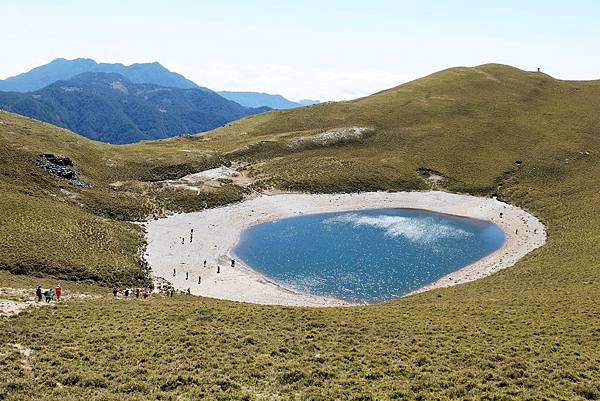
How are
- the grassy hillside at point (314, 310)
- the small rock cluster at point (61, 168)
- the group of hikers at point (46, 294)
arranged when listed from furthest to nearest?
1. the small rock cluster at point (61, 168)
2. the group of hikers at point (46, 294)
3. the grassy hillside at point (314, 310)

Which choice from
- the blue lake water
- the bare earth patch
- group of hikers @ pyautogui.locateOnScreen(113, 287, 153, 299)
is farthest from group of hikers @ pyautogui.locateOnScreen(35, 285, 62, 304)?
the bare earth patch

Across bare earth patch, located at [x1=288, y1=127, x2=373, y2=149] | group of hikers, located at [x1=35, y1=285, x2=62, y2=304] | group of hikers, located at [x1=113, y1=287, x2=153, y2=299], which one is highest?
bare earth patch, located at [x1=288, y1=127, x2=373, y2=149]

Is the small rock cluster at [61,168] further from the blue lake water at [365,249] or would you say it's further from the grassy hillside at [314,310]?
the blue lake water at [365,249]

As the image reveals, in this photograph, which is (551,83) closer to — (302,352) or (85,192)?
(85,192)

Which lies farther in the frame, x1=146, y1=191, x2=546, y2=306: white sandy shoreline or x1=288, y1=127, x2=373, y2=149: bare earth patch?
x1=288, y1=127, x2=373, y2=149: bare earth patch

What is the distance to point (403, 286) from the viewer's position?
65.0m

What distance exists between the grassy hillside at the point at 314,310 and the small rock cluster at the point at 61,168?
2402mm

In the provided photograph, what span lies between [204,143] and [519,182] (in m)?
95.2

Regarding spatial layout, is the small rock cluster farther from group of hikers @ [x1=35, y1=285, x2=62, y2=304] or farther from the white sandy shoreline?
group of hikers @ [x1=35, y1=285, x2=62, y2=304]

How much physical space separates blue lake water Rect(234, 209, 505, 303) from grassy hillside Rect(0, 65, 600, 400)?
Result: 10.9m

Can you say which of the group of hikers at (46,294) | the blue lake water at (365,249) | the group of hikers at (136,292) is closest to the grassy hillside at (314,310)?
the group of hikers at (46,294)

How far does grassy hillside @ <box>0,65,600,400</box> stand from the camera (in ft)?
82.9

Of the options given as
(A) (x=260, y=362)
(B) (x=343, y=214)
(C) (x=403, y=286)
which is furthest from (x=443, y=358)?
(B) (x=343, y=214)

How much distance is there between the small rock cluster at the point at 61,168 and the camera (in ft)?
300
